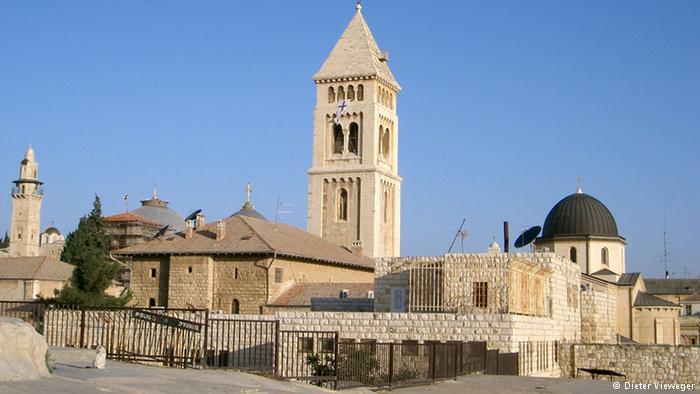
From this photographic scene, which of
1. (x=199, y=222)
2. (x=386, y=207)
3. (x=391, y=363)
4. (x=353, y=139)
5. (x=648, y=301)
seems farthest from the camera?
(x=386, y=207)

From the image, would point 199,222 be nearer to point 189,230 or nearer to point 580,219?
point 189,230

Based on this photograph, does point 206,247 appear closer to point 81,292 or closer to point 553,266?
point 81,292

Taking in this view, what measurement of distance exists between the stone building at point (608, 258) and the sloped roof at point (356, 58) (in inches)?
691

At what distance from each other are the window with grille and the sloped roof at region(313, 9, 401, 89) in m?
38.6

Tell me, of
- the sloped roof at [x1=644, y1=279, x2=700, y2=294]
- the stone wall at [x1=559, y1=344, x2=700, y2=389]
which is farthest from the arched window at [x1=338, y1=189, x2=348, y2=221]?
the stone wall at [x1=559, y1=344, x2=700, y2=389]

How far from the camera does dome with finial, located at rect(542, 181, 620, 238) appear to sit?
5978cm

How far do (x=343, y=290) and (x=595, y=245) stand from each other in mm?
20845

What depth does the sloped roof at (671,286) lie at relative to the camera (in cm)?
8525

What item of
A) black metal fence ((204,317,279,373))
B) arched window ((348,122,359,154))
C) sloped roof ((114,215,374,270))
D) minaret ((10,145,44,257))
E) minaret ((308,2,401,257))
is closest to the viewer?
black metal fence ((204,317,279,373))

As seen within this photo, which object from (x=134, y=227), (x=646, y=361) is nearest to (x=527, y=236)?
(x=646, y=361)

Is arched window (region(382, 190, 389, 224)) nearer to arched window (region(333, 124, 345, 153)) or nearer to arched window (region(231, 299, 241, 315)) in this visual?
arched window (region(333, 124, 345, 153))

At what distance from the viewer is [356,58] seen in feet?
231

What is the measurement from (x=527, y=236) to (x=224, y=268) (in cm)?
1538

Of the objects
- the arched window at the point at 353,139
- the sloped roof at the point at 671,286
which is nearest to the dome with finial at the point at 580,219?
the arched window at the point at 353,139
